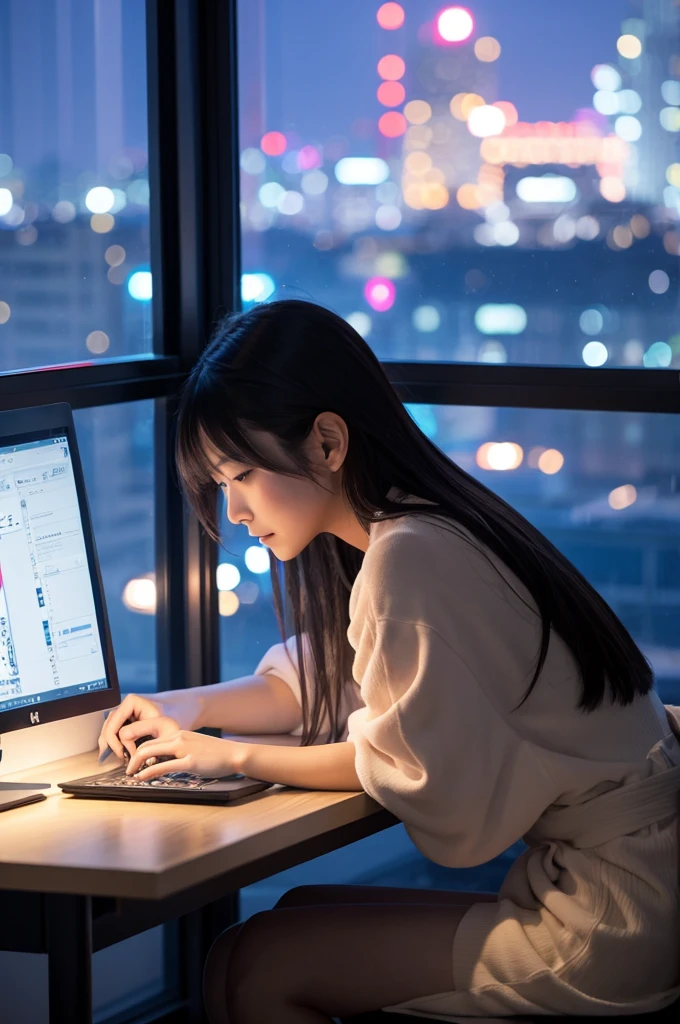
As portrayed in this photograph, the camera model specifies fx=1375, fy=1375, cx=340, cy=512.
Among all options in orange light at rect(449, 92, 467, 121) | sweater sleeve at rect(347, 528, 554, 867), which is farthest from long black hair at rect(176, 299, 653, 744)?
orange light at rect(449, 92, 467, 121)

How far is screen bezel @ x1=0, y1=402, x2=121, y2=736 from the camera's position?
1771mm

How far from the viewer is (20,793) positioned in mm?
1753

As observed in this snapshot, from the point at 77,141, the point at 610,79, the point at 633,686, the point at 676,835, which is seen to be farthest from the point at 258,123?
the point at 676,835

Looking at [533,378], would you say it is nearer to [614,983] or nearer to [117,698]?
[117,698]

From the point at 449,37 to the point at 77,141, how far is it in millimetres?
696

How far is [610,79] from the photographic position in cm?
→ 240

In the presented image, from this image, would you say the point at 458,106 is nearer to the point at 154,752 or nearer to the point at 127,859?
the point at 154,752

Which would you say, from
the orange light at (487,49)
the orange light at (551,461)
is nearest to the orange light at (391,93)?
the orange light at (487,49)

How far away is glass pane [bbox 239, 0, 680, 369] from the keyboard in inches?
41.2

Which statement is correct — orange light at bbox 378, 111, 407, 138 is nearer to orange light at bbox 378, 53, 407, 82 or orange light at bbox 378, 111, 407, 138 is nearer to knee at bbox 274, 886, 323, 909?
orange light at bbox 378, 53, 407, 82

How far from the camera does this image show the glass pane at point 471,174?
240 centimetres

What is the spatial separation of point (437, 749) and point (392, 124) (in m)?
1.41

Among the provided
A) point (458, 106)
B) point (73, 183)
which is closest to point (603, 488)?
point (458, 106)

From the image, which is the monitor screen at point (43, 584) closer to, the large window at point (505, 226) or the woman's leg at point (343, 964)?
the woman's leg at point (343, 964)
